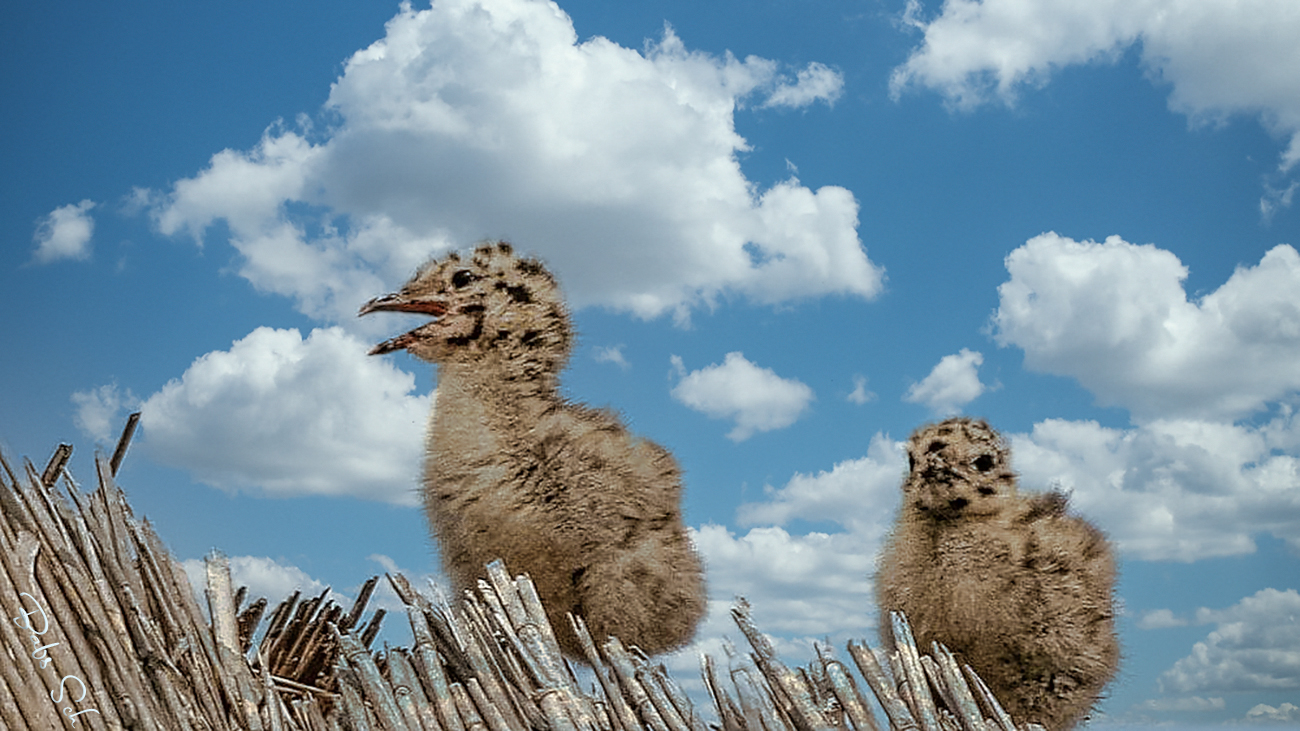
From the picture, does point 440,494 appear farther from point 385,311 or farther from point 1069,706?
point 1069,706

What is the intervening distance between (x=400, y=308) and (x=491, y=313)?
0.31m

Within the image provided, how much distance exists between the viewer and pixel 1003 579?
10.6 ft

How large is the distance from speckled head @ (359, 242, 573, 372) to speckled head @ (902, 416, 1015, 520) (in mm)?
1058

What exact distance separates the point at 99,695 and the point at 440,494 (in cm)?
97

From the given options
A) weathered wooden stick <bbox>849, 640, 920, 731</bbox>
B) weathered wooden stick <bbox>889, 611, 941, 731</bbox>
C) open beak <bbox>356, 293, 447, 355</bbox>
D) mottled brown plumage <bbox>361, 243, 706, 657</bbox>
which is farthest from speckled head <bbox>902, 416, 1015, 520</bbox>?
open beak <bbox>356, 293, 447, 355</bbox>

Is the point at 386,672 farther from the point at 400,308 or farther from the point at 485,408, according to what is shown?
the point at 400,308

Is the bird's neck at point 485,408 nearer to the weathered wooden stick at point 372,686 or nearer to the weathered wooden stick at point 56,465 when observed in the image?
the weathered wooden stick at point 372,686

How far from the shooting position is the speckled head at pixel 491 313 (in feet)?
11.0

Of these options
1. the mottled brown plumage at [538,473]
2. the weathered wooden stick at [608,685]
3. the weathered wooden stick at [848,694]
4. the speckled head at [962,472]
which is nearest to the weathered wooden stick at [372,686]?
the mottled brown plumage at [538,473]

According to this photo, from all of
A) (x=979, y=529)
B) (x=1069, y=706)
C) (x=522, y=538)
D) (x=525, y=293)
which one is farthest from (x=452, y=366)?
(x=1069, y=706)

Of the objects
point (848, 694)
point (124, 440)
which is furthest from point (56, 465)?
point (848, 694)

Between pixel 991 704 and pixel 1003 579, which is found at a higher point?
pixel 1003 579

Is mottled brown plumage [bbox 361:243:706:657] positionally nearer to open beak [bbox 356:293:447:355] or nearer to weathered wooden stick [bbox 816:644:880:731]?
open beak [bbox 356:293:447:355]

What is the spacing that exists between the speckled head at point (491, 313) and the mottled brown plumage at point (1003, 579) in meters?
1.07
